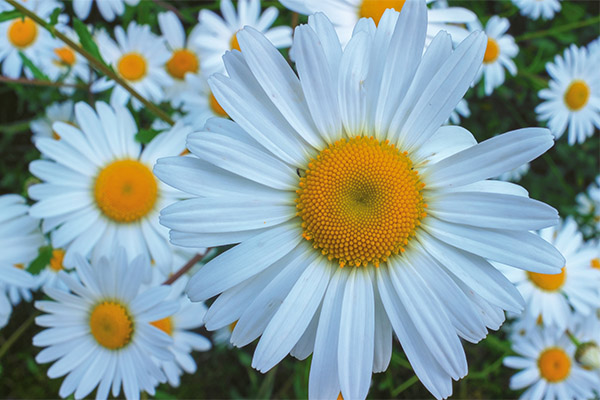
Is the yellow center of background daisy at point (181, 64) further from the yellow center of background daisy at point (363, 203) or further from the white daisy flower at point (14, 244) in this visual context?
the yellow center of background daisy at point (363, 203)

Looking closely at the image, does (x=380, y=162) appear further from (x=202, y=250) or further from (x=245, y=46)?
(x=202, y=250)

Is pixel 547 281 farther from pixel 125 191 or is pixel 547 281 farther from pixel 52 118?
pixel 52 118

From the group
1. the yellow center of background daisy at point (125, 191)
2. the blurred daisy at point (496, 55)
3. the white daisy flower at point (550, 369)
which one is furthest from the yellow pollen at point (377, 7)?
the white daisy flower at point (550, 369)

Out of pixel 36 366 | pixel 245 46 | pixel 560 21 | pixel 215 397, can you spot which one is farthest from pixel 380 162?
pixel 560 21

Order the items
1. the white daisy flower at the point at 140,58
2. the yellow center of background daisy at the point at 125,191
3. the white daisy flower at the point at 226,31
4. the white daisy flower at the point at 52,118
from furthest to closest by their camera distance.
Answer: the white daisy flower at the point at 52,118
the white daisy flower at the point at 140,58
the white daisy flower at the point at 226,31
the yellow center of background daisy at the point at 125,191

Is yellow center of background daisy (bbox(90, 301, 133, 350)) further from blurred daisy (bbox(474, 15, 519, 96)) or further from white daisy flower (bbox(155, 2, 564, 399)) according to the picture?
blurred daisy (bbox(474, 15, 519, 96))

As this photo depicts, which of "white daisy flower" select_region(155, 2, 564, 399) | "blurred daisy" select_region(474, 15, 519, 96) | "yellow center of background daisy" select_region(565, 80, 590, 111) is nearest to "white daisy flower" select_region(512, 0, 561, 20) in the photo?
"blurred daisy" select_region(474, 15, 519, 96)

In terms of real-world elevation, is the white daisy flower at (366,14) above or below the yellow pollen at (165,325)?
above
